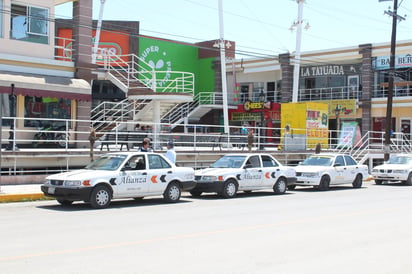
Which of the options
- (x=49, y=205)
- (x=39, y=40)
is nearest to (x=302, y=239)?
(x=49, y=205)

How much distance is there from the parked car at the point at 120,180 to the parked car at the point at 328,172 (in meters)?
6.50

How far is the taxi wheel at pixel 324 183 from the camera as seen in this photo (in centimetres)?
2197

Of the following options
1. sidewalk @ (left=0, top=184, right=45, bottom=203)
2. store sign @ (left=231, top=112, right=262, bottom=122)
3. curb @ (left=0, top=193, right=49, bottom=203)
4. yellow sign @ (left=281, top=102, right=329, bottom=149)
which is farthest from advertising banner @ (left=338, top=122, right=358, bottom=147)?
curb @ (left=0, top=193, right=49, bottom=203)

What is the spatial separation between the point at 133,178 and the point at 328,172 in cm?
964

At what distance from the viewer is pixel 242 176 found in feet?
60.7

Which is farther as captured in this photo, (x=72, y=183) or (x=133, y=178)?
(x=133, y=178)

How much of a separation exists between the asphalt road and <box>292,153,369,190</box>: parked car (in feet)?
17.6

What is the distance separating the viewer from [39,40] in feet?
80.8

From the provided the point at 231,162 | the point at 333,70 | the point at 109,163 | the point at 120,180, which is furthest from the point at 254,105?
the point at 120,180

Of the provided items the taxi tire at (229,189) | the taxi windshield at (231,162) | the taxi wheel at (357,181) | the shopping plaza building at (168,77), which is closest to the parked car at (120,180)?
the taxi tire at (229,189)

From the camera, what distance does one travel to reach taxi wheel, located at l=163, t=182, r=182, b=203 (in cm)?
1633

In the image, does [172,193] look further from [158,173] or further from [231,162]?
[231,162]

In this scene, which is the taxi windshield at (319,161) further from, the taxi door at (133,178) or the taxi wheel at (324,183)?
the taxi door at (133,178)

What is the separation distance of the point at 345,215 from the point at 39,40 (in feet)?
53.6
